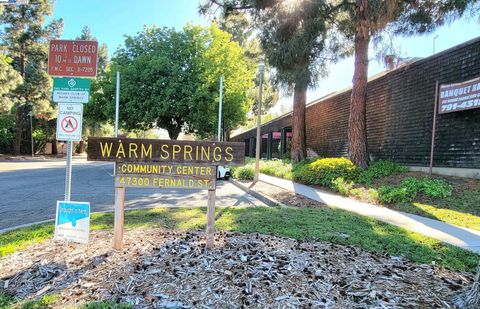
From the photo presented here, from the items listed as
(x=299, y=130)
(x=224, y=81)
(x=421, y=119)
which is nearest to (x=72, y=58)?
(x=421, y=119)

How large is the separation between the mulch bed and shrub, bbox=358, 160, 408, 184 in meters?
8.05

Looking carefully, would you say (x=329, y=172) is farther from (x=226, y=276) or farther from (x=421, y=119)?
(x=226, y=276)

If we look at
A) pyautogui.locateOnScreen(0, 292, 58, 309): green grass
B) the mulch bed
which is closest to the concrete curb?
the mulch bed

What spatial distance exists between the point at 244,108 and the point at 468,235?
69.7 ft

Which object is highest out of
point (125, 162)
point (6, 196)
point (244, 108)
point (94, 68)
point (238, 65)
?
point (238, 65)

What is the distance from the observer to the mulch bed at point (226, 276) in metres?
3.38

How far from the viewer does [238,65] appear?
26203 millimetres

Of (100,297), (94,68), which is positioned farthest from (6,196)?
(100,297)

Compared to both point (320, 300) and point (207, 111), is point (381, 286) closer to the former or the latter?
point (320, 300)

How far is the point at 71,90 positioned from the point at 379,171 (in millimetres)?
10902

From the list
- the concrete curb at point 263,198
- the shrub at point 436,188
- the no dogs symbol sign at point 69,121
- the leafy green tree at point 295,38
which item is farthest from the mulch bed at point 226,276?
the leafy green tree at point 295,38

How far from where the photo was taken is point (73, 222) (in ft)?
14.8

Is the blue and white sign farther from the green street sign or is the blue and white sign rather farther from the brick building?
the brick building

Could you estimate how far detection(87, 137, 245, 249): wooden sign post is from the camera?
180 inches
